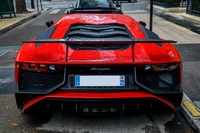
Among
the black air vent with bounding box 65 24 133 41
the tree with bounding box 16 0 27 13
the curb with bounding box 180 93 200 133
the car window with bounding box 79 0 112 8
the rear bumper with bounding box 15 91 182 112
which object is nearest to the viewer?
the rear bumper with bounding box 15 91 182 112

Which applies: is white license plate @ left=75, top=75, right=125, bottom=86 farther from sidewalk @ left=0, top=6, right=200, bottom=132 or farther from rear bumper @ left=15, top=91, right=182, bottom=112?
sidewalk @ left=0, top=6, right=200, bottom=132

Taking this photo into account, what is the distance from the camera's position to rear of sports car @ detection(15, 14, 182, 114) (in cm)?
271

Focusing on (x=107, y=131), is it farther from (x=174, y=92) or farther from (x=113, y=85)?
(x=174, y=92)

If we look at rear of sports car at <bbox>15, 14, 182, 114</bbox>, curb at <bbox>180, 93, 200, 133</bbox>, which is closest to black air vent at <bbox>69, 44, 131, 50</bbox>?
rear of sports car at <bbox>15, 14, 182, 114</bbox>

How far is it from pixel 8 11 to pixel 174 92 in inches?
559

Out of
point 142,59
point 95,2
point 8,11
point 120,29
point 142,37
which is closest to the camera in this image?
point 142,59

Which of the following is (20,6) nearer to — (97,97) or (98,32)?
(98,32)

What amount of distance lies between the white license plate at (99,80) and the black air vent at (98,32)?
26.5 inches

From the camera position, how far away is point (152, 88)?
282 centimetres

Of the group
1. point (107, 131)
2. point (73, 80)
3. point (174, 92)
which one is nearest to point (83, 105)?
point (73, 80)

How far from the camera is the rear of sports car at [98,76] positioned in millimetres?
2705

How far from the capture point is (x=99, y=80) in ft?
9.01

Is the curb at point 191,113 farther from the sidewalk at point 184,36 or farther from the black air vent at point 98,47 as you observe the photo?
the black air vent at point 98,47

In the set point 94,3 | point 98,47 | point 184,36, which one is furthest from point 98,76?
point 184,36
